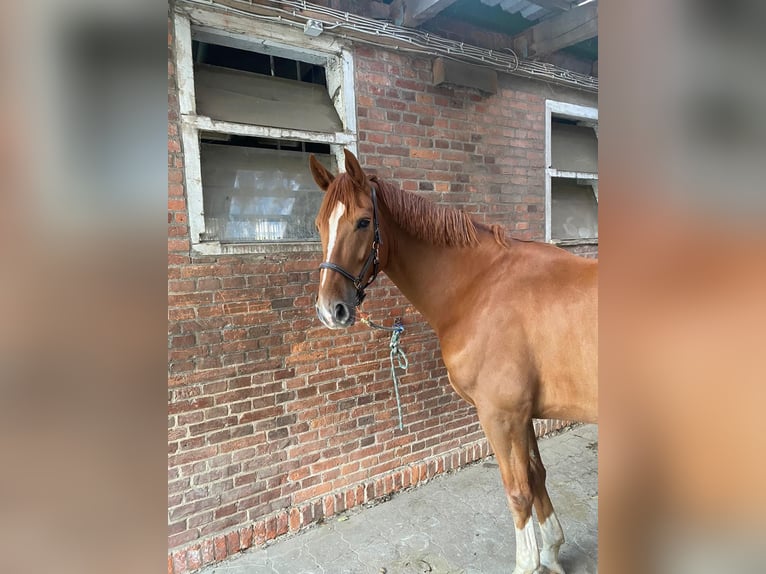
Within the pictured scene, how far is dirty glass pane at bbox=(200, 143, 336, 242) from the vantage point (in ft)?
7.67

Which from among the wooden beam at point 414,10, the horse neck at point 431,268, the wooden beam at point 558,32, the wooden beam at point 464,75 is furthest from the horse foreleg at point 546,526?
the wooden beam at point 558,32

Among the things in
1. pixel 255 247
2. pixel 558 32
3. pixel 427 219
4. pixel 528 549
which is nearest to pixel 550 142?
pixel 558 32

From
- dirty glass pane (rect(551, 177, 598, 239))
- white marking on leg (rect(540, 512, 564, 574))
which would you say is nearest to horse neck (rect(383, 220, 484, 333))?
white marking on leg (rect(540, 512, 564, 574))

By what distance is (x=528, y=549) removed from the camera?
2.05 m

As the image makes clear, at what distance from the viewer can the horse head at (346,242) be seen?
177 centimetres

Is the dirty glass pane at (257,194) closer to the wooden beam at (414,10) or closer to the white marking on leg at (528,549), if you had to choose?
the wooden beam at (414,10)

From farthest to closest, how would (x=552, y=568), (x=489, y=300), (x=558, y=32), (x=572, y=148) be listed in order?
(x=572, y=148), (x=558, y=32), (x=552, y=568), (x=489, y=300)

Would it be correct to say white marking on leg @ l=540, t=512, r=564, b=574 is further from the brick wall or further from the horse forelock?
the horse forelock

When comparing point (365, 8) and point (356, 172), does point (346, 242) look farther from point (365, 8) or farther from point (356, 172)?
point (365, 8)

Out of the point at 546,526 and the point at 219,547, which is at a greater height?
the point at 546,526

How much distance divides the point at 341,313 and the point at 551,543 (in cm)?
163
